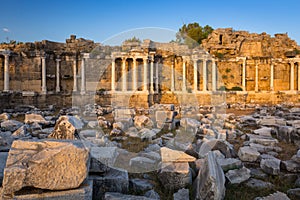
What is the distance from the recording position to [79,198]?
269cm

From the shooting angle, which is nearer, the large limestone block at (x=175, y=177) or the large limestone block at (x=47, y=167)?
the large limestone block at (x=47, y=167)

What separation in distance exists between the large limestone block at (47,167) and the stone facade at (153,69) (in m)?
17.7

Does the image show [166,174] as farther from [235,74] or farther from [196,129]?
[235,74]

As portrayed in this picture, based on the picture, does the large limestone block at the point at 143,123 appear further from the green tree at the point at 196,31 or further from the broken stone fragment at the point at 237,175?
the green tree at the point at 196,31

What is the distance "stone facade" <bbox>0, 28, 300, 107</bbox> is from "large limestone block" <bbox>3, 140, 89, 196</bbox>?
1772 centimetres

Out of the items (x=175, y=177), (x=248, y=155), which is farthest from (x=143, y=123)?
(x=175, y=177)

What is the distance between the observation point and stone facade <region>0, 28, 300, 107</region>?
20.9m

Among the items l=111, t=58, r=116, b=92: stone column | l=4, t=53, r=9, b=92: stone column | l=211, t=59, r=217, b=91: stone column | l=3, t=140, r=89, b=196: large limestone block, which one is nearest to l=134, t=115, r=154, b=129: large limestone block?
l=3, t=140, r=89, b=196: large limestone block

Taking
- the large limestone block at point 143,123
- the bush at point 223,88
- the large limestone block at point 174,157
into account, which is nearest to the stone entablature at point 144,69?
the bush at point 223,88

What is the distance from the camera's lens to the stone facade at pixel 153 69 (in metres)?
20.9

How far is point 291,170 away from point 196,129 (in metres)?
3.96

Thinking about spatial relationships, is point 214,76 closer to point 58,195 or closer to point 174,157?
point 174,157

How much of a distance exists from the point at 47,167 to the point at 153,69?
20.7 meters

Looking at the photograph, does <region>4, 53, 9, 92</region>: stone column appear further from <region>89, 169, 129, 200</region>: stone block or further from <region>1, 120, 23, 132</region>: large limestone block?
<region>89, 169, 129, 200</region>: stone block
